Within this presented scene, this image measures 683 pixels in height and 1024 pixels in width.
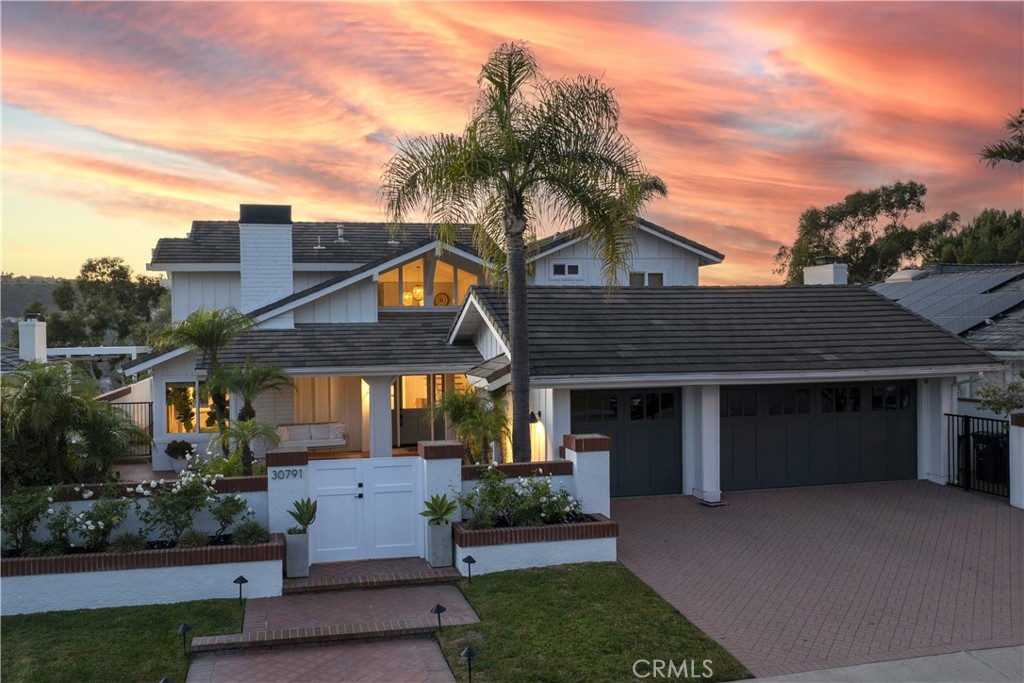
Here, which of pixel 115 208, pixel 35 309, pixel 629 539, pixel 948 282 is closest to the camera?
pixel 629 539

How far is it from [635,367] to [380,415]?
22.7 ft

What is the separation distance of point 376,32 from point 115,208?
11871 mm

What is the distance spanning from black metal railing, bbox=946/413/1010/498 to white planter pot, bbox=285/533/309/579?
40.2ft

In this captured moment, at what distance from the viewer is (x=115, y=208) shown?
73.0ft

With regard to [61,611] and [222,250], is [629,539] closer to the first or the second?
[61,611]

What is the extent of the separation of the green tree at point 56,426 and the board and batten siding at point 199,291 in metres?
12.3

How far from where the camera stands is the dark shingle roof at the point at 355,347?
706 inches

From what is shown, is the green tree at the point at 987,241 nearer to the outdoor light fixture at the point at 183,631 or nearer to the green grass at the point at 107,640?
the green grass at the point at 107,640

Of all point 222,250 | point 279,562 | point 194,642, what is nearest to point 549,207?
point 279,562

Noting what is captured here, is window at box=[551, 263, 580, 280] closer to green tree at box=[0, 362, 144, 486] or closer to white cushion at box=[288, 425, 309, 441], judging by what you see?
white cushion at box=[288, 425, 309, 441]

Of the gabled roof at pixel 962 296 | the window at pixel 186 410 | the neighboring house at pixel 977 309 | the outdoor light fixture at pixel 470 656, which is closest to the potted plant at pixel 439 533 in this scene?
the outdoor light fixture at pixel 470 656

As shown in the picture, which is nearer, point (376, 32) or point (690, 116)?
point (376, 32)

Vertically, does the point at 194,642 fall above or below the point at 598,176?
below

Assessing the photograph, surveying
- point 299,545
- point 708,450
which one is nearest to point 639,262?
point 708,450
